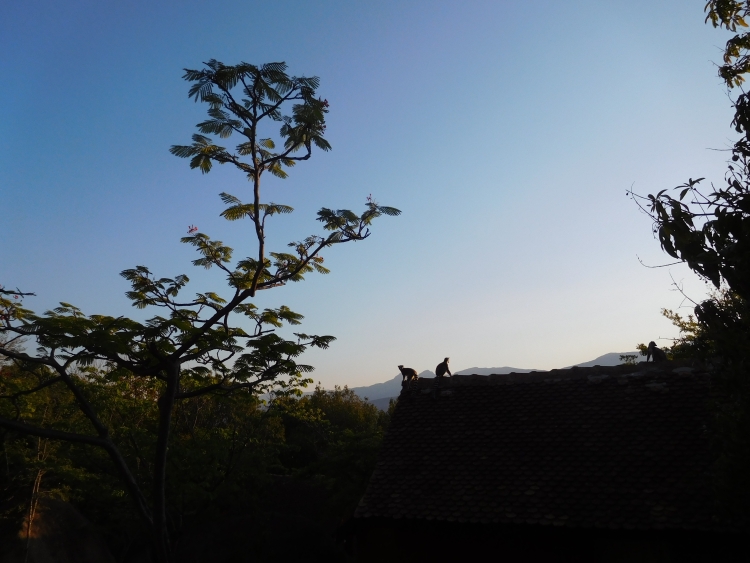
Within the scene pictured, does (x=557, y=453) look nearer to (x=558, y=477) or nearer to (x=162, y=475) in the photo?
(x=558, y=477)

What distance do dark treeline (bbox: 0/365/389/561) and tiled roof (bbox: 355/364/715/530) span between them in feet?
19.9

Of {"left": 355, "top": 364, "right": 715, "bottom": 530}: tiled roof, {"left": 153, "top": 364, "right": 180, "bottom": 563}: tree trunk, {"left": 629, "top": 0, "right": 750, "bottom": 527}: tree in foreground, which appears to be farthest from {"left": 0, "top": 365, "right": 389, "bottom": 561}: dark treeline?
{"left": 629, "top": 0, "right": 750, "bottom": 527}: tree in foreground

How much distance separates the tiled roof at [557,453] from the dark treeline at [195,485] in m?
6.05

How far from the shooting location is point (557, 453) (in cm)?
1020

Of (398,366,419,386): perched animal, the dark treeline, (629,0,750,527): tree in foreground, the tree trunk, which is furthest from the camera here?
the dark treeline

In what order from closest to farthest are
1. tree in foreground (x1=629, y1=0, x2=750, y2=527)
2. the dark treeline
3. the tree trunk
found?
tree in foreground (x1=629, y1=0, x2=750, y2=527)
the tree trunk
the dark treeline

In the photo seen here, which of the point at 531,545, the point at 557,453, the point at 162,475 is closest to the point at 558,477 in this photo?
the point at 557,453

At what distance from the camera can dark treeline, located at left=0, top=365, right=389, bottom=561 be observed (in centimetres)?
1661

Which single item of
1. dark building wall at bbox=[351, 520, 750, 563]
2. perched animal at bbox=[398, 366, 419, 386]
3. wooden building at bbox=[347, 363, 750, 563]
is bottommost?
dark building wall at bbox=[351, 520, 750, 563]

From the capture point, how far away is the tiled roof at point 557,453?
8.80 m

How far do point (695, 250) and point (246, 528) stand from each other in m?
15.8

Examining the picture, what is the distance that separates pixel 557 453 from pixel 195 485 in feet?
37.5

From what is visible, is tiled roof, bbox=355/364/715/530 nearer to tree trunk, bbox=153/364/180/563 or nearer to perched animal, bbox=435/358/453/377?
perched animal, bbox=435/358/453/377

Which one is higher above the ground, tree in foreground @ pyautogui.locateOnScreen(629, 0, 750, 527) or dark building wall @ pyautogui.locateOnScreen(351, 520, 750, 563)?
tree in foreground @ pyautogui.locateOnScreen(629, 0, 750, 527)
